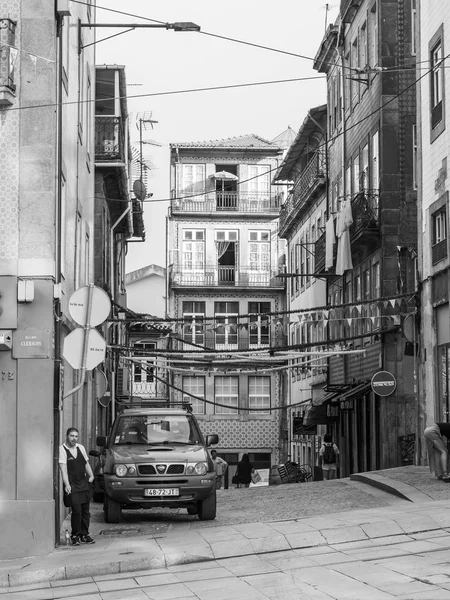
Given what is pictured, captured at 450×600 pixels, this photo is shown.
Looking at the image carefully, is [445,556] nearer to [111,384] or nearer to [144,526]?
[144,526]

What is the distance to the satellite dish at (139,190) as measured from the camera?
42.8 meters

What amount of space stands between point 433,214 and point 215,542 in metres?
12.9

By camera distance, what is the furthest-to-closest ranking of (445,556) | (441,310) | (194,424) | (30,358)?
(441,310)
(194,424)
(30,358)
(445,556)

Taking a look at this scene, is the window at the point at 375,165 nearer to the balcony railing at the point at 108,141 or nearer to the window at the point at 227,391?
the balcony railing at the point at 108,141

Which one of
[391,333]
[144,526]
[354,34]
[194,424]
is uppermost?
[354,34]

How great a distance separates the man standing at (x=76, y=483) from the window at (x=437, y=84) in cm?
1235

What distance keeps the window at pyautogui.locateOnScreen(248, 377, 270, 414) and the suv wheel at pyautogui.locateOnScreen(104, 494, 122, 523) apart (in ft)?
152

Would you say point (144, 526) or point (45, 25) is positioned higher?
point (45, 25)

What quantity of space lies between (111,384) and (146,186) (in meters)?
8.03

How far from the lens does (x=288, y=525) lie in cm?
1748

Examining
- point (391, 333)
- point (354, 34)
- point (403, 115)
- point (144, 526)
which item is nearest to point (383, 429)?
point (391, 333)

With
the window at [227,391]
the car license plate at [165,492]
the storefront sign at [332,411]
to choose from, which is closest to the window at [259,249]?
the window at [227,391]

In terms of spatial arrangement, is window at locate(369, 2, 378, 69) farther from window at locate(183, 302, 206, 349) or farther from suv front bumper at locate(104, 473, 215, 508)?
window at locate(183, 302, 206, 349)

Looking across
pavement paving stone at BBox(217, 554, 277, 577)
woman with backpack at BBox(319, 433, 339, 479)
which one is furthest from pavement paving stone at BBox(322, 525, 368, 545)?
woman with backpack at BBox(319, 433, 339, 479)
